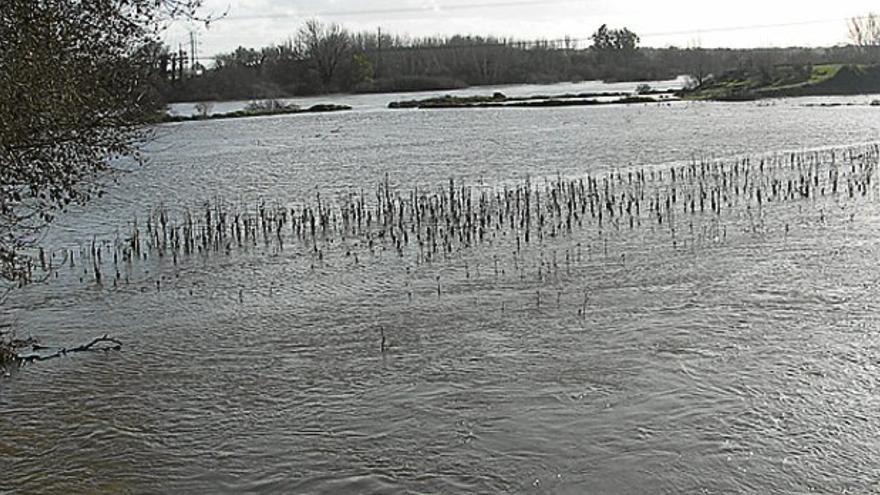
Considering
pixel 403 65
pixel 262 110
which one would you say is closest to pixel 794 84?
pixel 262 110

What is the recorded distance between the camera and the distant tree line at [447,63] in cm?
10081

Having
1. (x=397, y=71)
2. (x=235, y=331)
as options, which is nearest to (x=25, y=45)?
(x=235, y=331)

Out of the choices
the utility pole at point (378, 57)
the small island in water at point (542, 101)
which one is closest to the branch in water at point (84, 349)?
the small island in water at point (542, 101)

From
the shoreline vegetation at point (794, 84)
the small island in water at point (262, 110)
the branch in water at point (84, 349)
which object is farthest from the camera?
the shoreline vegetation at point (794, 84)

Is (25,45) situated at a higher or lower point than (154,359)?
higher

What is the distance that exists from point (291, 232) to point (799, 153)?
699 inches

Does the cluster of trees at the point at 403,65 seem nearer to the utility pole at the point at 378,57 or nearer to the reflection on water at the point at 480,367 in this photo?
the utility pole at the point at 378,57

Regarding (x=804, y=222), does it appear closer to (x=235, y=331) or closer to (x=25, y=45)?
(x=235, y=331)

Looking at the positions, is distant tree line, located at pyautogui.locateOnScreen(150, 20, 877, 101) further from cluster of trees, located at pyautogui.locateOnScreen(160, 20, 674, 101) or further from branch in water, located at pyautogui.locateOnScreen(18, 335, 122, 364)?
branch in water, located at pyautogui.locateOnScreen(18, 335, 122, 364)

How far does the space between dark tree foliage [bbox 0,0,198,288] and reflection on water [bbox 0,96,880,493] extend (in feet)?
7.34

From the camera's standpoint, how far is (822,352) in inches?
426

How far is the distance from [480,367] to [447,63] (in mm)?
126662

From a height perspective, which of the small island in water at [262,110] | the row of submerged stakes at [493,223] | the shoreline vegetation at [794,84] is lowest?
the row of submerged stakes at [493,223]

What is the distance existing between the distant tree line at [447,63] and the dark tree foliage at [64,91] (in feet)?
236
